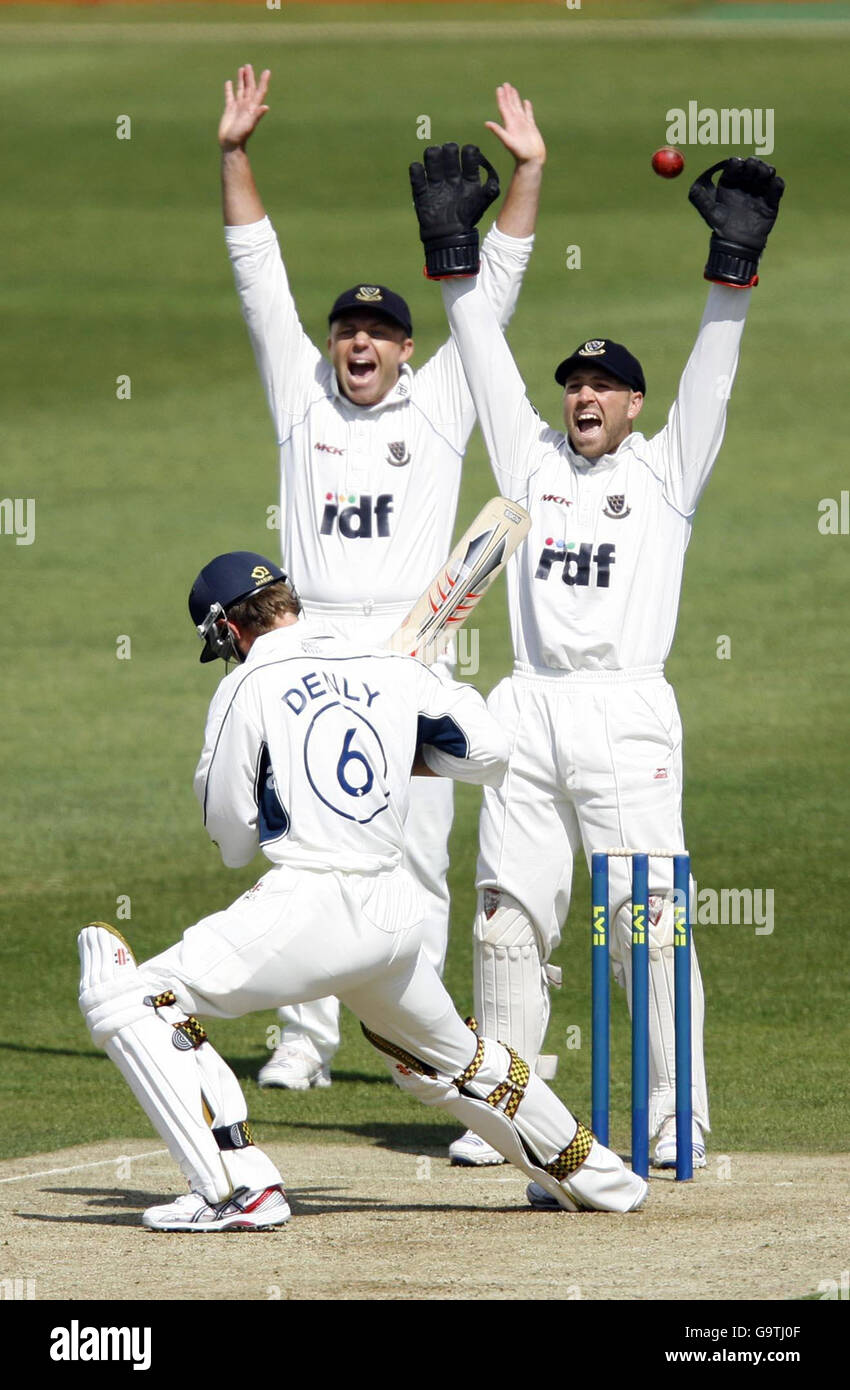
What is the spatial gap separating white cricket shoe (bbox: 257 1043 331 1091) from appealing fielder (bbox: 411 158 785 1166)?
54.2 inches

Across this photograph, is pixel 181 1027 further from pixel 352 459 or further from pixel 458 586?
pixel 352 459

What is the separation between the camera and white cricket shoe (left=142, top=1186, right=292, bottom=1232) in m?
5.84

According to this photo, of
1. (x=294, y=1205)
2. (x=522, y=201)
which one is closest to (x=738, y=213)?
(x=522, y=201)

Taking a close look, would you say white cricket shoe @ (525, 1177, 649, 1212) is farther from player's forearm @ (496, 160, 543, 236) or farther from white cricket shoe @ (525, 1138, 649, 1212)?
player's forearm @ (496, 160, 543, 236)

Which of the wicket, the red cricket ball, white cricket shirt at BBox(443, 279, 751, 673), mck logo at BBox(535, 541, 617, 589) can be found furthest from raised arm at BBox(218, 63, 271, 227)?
the wicket

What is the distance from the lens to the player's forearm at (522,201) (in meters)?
7.44

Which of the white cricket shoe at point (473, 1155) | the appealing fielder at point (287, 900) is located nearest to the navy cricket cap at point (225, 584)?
the appealing fielder at point (287, 900)

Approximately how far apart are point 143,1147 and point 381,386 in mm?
2834

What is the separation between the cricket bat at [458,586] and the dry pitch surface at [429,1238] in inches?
61.3

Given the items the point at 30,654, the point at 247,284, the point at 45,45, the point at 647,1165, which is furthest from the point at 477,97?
the point at 647,1165

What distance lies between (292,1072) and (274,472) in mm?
12858

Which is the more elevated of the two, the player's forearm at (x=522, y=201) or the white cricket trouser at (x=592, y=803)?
the player's forearm at (x=522, y=201)

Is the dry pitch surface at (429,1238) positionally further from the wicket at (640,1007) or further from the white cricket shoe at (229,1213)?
the wicket at (640,1007)

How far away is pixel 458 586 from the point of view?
20.7ft
